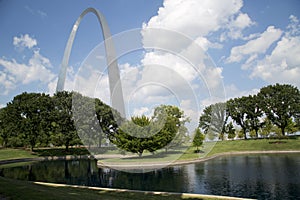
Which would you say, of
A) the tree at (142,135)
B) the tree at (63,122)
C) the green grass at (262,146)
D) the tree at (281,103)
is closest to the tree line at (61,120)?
the tree at (63,122)

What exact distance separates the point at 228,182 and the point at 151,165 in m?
12.3

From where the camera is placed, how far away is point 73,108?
55.8m

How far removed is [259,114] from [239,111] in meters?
5.16

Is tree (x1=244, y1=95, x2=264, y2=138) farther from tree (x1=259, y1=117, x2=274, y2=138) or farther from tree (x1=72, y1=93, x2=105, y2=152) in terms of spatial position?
tree (x1=72, y1=93, x2=105, y2=152)

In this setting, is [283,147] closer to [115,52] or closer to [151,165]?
[151,165]

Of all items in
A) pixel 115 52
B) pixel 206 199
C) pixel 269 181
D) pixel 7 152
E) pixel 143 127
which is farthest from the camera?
pixel 115 52

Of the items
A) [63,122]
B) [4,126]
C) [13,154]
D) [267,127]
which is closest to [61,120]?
[63,122]

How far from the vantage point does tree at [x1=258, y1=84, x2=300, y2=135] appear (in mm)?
55656

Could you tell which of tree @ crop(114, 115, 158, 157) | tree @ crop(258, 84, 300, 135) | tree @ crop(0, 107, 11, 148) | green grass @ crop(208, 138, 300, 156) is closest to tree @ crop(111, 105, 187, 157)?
tree @ crop(114, 115, 158, 157)

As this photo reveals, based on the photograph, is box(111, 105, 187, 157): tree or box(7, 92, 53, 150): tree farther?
box(7, 92, 53, 150): tree

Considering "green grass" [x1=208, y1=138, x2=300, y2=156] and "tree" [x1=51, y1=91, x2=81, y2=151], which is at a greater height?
"tree" [x1=51, y1=91, x2=81, y2=151]

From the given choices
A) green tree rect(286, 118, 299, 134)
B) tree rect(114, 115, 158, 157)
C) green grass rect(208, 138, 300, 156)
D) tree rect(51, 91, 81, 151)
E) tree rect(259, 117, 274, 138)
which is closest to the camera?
tree rect(114, 115, 158, 157)

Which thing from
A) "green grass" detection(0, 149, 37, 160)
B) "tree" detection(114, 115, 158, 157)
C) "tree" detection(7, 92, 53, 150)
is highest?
"tree" detection(7, 92, 53, 150)

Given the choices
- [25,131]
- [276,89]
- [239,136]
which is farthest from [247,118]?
[25,131]
